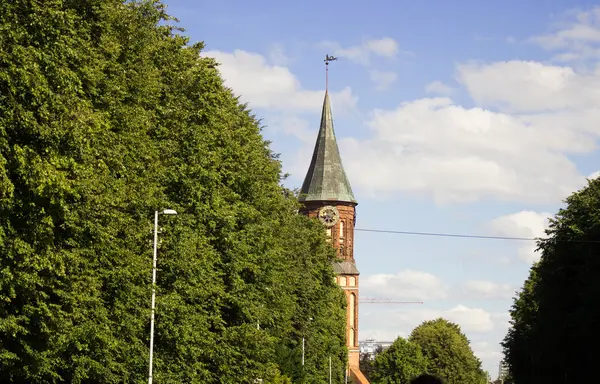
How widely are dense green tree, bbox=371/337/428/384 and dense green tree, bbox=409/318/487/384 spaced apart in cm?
180

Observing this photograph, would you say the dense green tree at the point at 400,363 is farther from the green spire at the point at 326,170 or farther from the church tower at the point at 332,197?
the green spire at the point at 326,170

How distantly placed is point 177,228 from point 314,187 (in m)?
122

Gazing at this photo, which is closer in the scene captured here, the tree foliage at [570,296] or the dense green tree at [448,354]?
the tree foliage at [570,296]

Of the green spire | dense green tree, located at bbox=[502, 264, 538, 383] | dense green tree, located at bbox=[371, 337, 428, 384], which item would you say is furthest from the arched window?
dense green tree, located at bbox=[502, 264, 538, 383]

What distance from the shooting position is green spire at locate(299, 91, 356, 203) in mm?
163750

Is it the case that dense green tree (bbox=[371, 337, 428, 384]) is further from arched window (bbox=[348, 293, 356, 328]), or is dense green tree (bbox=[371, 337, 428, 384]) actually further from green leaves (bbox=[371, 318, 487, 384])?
arched window (bbox=[348, 293, 356, 328])

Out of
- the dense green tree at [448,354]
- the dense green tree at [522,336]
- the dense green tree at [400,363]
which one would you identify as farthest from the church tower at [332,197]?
the dense green tree at [522,336]

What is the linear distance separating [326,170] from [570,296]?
9768 centimetres

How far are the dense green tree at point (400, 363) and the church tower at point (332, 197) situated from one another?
7.18 m

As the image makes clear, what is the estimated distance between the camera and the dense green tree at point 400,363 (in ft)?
543

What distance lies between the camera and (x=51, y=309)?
32375 mm

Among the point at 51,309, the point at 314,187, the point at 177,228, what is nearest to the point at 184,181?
the point at 177,228

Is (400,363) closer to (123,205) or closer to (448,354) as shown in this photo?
(448,354)

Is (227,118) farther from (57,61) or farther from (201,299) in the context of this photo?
(57,61)
